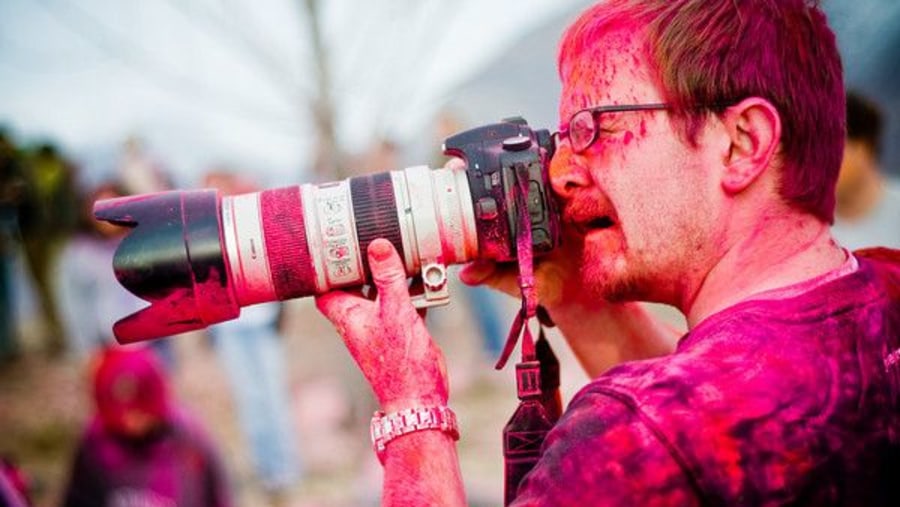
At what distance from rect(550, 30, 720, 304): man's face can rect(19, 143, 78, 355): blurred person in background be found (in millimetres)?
7307

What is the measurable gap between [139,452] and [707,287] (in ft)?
10.7

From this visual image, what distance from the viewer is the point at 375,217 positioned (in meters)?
1.75

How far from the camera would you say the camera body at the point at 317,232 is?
1.73 meters

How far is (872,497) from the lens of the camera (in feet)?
4.40

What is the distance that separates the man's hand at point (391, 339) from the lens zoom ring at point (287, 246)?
78 mm

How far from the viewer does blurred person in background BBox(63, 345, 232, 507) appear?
4074 mm

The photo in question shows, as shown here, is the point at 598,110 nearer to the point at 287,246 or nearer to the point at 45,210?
the point at 287,246

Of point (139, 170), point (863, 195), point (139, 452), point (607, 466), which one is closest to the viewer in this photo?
point (607, 466)

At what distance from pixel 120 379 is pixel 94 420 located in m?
0.27

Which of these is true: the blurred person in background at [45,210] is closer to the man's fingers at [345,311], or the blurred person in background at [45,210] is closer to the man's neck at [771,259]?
the man's fingers at [345,311]

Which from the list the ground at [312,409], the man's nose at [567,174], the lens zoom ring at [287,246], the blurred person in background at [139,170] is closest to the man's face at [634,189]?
the man's nose at [567,174]

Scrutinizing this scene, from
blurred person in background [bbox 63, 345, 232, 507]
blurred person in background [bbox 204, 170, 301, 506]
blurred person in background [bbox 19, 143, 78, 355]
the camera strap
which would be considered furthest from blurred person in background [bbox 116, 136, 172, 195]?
the camera strap

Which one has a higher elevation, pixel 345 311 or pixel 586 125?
pixel 586 125

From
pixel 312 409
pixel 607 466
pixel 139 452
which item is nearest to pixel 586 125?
pixel 607 466
